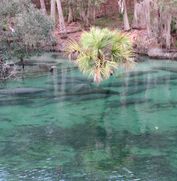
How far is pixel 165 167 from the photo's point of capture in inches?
619

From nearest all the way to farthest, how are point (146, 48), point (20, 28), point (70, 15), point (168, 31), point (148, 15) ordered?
point (20, 28) → point (168, 31) → point (146, 48) → point (148, 15) → point (70, 15)

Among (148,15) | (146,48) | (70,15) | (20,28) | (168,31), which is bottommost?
(146,48)

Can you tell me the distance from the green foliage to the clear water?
240 cm

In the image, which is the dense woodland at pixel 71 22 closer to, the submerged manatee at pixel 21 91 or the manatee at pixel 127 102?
the submerged manatee at pixel 21 91

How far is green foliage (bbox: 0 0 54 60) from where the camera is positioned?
3269 centimetres

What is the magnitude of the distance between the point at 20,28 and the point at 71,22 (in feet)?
81.9

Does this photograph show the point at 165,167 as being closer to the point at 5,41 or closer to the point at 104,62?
the point at 104,62

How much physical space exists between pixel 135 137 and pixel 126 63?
3.87m

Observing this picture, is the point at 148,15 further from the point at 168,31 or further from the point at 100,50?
the point at 100,50

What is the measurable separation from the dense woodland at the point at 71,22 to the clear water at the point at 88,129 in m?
2.87

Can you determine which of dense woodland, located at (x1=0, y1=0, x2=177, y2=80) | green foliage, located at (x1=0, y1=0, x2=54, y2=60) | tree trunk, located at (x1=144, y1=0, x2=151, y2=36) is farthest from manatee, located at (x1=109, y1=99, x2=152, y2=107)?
tree trunk, located at (x1=144, y1=0, x2=151, y2=36)

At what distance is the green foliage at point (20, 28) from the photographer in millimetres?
32688

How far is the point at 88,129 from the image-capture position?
20969mm

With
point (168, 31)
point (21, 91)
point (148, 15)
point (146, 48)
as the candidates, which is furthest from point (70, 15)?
point (21, 91)
